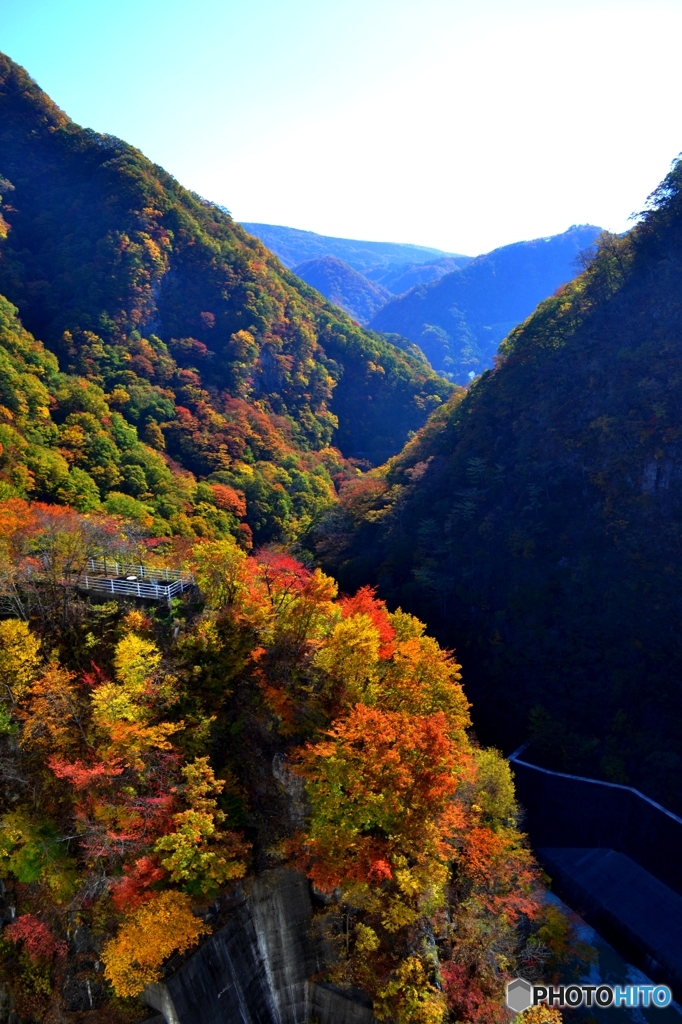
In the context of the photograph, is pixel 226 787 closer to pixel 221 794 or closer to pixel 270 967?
pixel 221 794

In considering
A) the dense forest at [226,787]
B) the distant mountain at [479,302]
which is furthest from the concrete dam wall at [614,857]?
the distant mountain at [479,302]

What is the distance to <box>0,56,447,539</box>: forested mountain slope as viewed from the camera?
5694 centimetres

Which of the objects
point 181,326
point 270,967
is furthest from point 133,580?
point 181,326

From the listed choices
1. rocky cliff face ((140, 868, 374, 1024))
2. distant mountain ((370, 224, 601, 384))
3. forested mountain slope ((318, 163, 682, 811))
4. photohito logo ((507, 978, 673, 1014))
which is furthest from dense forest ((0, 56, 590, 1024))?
distant mountain ((370, 224, 601, 384))

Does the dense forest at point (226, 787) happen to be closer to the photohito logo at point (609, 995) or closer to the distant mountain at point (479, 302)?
the photohito logo at point (609, 995)

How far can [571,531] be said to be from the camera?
37.6m

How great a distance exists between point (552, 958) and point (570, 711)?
1363 centimetres

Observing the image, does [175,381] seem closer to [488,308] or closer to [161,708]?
[161,708]

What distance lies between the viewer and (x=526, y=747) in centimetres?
3428

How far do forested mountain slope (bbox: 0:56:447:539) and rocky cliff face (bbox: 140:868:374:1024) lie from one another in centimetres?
3345

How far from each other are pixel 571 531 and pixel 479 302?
577 ft

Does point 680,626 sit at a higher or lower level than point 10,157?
lower

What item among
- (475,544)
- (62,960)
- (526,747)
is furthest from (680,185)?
(62,960)

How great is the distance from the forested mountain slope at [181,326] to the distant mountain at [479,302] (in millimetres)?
101289
